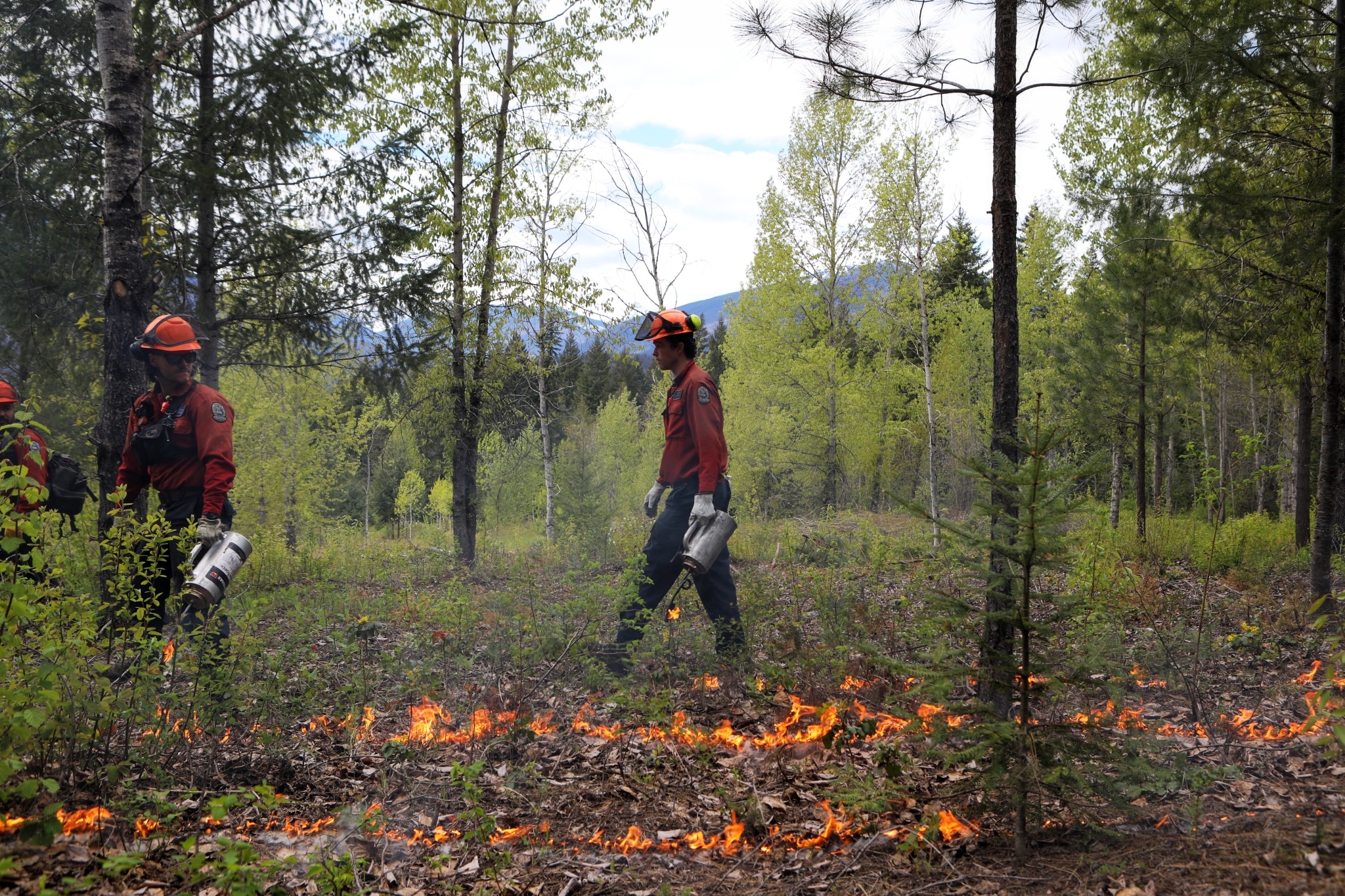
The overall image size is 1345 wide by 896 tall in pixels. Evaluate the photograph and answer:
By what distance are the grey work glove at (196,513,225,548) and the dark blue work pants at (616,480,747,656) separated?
271cm

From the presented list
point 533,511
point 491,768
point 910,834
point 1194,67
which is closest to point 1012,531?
point 910,834

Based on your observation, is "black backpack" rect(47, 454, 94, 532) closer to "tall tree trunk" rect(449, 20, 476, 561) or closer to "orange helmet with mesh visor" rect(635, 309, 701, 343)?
"orange helmet with mesh visor" rect(635, 309, 701, 343)

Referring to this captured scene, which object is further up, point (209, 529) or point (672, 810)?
point (209, 529)

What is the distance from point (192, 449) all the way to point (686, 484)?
3.43 m

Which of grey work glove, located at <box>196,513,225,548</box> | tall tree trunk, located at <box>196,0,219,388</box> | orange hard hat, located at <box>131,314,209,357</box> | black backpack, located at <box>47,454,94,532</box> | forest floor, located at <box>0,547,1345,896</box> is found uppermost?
tall tree trunk, located at <box>196,0,219,388</box>

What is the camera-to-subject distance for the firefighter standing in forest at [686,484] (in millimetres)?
5430

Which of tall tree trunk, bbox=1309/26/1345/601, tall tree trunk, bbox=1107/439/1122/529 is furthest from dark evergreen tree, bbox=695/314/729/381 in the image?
tall tree trunk, bbox=1309/26/1345/601

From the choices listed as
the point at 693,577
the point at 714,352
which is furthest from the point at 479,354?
the point at 714,352

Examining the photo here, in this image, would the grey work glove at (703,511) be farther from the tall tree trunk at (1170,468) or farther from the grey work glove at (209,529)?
the tall tree trunk at (1170,468)

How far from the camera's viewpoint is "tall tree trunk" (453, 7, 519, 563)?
11.7m

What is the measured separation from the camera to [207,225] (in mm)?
8531

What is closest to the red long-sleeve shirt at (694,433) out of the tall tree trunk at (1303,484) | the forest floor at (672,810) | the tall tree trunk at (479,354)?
the forest floor at (672,810)

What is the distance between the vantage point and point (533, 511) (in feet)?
70.7

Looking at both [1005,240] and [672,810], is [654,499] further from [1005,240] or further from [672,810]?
[1005,240]
